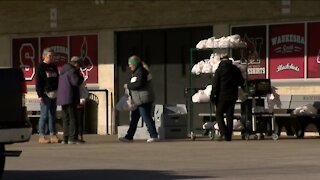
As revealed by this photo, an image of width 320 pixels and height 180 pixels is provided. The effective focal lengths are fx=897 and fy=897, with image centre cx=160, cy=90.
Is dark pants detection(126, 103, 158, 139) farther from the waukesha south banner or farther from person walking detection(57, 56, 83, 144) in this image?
the waukesha south banner

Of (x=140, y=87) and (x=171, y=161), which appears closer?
(x=171, y=161)

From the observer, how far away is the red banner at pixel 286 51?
2036 centimetres

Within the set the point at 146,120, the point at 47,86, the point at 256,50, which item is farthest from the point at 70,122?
the point at 256,50

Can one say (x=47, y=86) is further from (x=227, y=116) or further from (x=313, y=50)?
(x=313, y=50)

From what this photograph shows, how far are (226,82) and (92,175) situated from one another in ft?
21.6

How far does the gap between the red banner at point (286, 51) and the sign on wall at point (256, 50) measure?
18 centimetres

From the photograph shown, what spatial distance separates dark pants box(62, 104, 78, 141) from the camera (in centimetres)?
1720

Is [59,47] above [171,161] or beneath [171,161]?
above

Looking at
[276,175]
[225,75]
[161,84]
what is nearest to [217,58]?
[225,75]

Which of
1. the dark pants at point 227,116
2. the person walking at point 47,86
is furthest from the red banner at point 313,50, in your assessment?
the person walking at point 47,86

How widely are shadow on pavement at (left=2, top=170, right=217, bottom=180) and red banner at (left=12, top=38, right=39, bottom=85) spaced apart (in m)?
12.2

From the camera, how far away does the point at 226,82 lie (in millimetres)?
17656

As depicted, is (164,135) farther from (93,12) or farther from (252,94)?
(93,12)

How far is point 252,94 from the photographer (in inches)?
720
